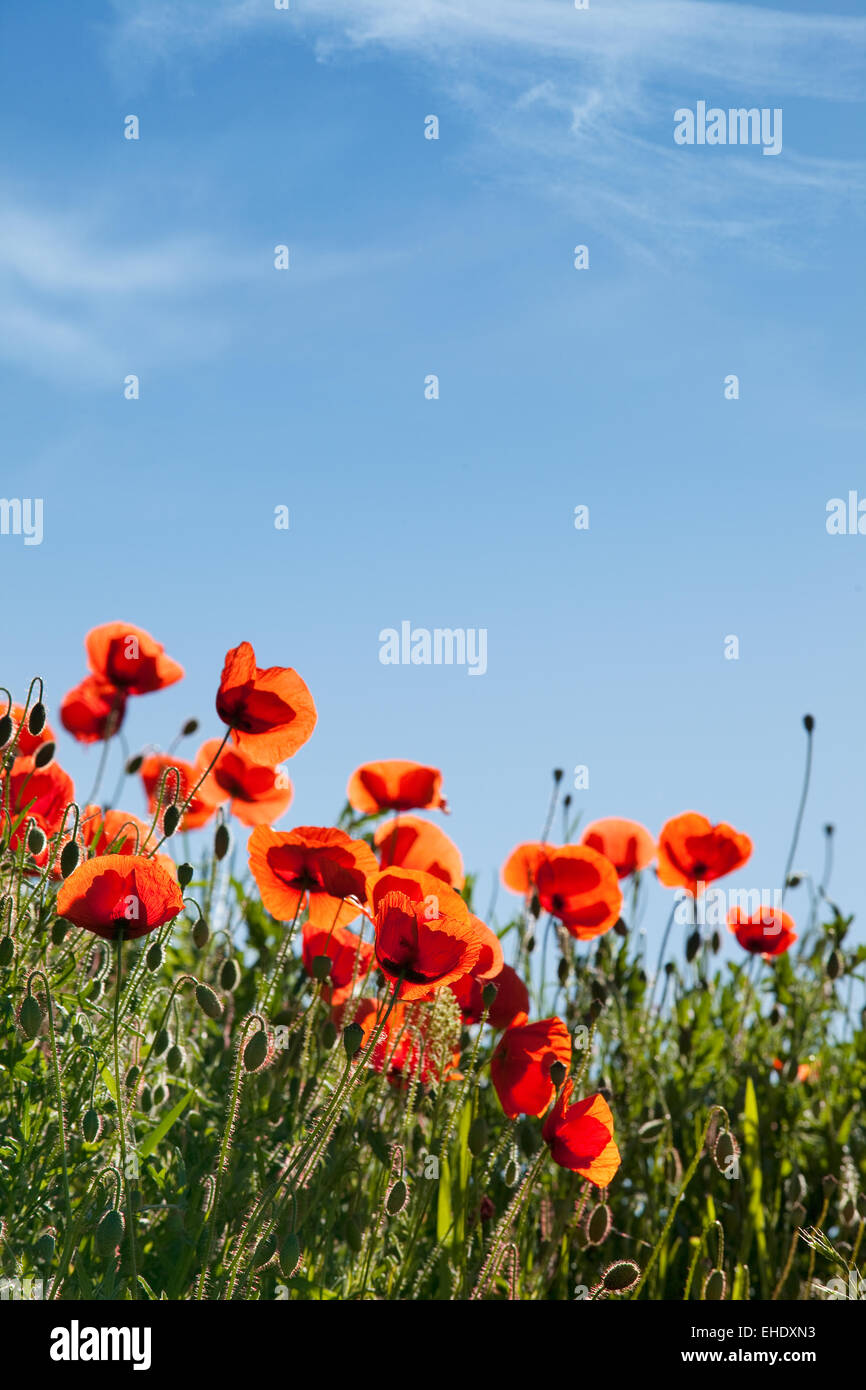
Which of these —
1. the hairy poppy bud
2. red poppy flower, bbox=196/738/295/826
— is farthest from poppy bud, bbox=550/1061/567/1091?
red poppy flower, bbox=196/738/295/826

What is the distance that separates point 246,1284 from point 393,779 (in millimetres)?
1392

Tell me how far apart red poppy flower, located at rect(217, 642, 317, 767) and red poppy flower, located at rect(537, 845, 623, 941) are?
826 mm

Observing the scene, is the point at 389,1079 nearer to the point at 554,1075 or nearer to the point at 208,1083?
the point at 208,1083

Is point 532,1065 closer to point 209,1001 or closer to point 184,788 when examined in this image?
point 209,1001

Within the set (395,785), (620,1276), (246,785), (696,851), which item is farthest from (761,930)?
(620,1276)

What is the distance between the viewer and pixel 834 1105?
3771mm

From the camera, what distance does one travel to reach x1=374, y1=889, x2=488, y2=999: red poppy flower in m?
1.69

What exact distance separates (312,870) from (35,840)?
1.51ft

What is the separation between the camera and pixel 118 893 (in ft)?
5.52

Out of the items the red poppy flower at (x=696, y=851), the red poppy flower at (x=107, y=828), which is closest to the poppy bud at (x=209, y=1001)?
the red poppy flower at (x=107, y=828)

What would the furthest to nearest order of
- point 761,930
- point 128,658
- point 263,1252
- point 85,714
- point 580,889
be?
point 85,714
point 761,930
point 128,658
point 580,889
point 263,1252

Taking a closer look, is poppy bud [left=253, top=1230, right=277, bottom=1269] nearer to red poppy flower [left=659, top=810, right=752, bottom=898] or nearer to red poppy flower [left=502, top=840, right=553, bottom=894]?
red poppy flower [left=502, top=840, right=553, bottom=894]

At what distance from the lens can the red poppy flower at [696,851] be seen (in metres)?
3.34
